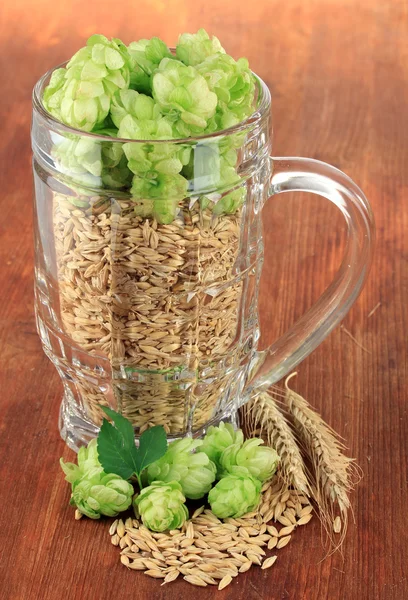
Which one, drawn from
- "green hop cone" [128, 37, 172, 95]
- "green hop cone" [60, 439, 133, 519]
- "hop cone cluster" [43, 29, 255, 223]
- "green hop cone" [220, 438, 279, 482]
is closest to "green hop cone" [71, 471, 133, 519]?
"green hop cone" [60, 439, 133, 519]

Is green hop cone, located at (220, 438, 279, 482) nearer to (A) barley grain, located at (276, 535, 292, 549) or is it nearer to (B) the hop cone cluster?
(A) barley grain, located at (276, 535, 292, 549)

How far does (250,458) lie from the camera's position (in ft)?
3.51

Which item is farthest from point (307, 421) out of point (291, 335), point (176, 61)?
point (176, 61)

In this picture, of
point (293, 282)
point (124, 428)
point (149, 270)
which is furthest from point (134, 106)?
point (293, 282)

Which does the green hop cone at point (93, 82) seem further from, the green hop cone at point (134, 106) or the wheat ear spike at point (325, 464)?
the wheat ear spike at point (325, 464)

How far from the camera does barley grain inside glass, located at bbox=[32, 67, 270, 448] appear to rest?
3.09ft

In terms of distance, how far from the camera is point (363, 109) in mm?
1945

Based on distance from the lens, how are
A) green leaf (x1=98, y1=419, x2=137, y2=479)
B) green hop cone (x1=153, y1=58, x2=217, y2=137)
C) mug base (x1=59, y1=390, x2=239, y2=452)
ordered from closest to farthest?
green hop cone (x1=153, y1=58, x2=217, y2=137) < green leaf (x1=98, y1=419, x2=137, y2=479) < mug base (x1=59, y1=390, x2=239, y2=452)

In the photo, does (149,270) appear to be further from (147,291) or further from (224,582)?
(224,582)

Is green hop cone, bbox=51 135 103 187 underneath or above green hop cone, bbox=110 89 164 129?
underneath

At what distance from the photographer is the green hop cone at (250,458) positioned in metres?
1.06

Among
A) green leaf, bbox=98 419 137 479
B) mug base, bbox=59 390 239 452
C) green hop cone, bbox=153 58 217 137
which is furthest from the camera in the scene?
mug base, bbox=59 390 239 452

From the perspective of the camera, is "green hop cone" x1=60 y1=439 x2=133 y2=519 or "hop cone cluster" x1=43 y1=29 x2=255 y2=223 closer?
"hop cone cluster" x1=43 y1=29 x2=255 y2=223

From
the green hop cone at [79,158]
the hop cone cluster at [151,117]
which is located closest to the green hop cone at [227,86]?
the hop cone cluster at [151,117]
